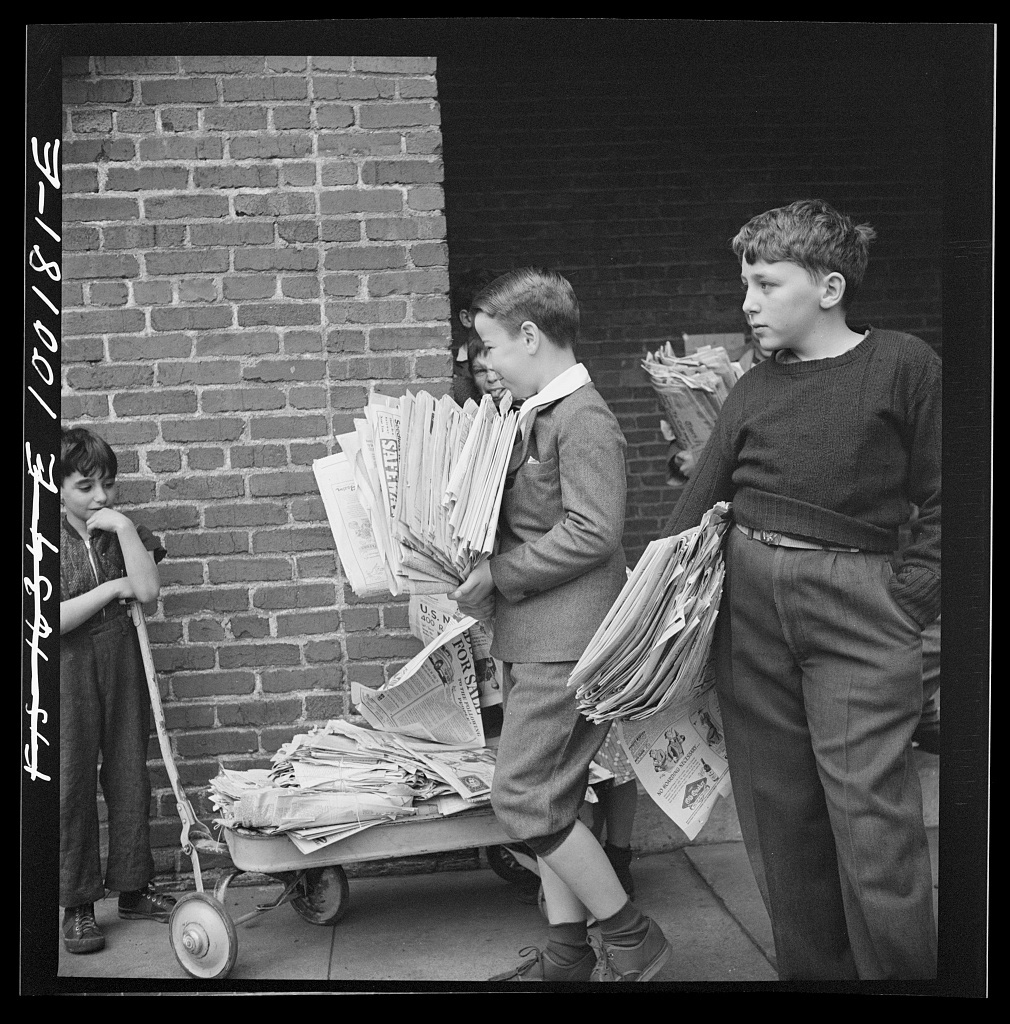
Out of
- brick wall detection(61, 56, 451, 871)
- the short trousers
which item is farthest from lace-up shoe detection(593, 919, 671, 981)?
brick wall detection(61, 56, 451, 871)

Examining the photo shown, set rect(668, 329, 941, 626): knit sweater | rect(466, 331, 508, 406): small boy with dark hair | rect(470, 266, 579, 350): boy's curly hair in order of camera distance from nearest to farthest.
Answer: rect(668, 329, 941, 626): knit sweater
rect(470, 266, 579, 350): boy's curly hair
rect(466, 331, 508, 406): small boy with dark hair

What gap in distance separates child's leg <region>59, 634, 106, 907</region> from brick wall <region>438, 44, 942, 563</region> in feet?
10.4

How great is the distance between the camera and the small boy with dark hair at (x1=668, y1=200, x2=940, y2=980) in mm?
2725

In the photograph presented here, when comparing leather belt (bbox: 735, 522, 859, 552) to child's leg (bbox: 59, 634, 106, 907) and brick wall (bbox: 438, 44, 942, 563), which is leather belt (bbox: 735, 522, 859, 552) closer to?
child's leg (bbox: 59, 634, 106, 907)

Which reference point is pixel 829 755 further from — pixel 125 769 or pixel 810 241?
pixel 125 769

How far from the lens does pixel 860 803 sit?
2.73 metres

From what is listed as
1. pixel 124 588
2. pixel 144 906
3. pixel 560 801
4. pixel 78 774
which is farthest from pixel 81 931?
pixel 560 801

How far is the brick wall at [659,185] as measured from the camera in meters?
5.99

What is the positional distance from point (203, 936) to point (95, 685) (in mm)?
800

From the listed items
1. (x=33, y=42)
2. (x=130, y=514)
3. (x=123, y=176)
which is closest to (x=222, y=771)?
(x=130, y=514)

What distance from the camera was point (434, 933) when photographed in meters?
3.57

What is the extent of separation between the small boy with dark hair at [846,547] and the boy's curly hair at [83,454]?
6.08 feet

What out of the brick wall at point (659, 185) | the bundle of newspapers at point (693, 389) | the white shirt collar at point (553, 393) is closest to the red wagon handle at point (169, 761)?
the white shirt collar at point (553, 393)

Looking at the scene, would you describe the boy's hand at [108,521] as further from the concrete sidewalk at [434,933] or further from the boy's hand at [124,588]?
the concrete sidewalk at [434,933]
